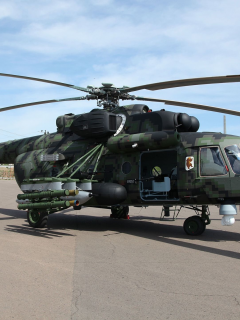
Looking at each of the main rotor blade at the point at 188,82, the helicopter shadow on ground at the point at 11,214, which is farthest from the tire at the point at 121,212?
the main rotor blade at the point at 188,82

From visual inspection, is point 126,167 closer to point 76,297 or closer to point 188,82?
point 188,82

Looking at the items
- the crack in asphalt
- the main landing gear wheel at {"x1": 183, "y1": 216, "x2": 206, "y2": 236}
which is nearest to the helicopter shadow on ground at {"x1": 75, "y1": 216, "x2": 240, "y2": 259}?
the main landing gear wheel at {"x1": 183, "y1": 216, "x2": 206, "y2": 236}

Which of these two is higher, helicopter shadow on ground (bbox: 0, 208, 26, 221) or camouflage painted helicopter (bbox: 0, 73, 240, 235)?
camouflage painted helicopter (bbox: 0, 73, 240, 235)

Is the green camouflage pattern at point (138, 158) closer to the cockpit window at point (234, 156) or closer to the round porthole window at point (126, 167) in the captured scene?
the round porthole window at point (126, 167)

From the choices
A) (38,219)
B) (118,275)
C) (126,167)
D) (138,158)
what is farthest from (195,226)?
(38,219)

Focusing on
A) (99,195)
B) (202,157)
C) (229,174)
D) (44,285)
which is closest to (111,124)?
Answer: (99,195)

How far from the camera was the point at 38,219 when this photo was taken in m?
10.4

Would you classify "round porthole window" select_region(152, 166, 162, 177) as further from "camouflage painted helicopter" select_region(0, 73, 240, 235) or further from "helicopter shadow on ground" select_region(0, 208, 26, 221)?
"helicopter shadow on ground" select_region(0, 208, 26, 221)

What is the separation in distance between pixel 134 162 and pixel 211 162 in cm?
229

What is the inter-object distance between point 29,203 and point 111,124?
3.47 meters

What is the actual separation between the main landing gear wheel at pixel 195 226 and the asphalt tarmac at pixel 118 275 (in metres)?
0.20

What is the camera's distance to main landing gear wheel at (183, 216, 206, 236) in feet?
29.8

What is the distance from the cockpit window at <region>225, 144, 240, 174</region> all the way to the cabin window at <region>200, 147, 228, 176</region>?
0.66 feet

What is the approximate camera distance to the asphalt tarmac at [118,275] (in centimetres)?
392
